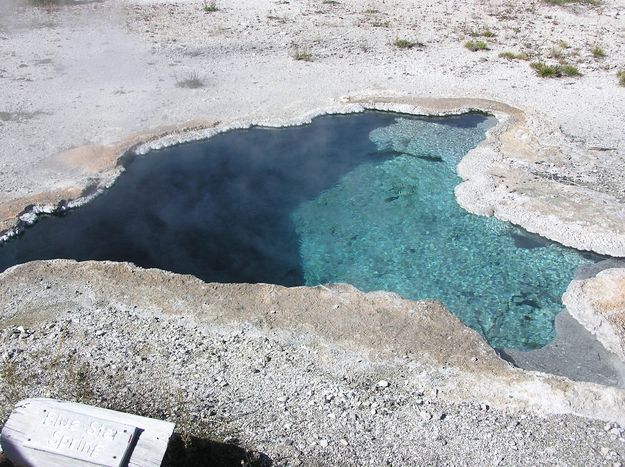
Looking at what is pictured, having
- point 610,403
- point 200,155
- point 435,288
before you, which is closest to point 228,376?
point 435,288

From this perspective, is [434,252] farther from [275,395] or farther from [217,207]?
[275,395]

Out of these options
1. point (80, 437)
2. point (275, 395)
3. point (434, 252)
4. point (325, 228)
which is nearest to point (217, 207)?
point (325, 228)

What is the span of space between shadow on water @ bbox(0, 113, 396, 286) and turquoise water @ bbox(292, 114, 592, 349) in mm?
340

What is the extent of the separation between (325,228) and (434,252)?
1.46 metres

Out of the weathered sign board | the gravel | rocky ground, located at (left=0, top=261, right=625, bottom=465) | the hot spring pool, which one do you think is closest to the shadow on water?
the hot spring pool

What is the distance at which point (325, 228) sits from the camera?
7910mm

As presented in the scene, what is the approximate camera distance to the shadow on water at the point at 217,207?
23.7 feet

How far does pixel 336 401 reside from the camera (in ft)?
16.6

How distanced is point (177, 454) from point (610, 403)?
139 inches

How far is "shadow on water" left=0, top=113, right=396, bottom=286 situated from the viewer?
7219 mm

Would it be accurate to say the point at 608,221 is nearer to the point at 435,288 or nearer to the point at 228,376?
the point at 435,288

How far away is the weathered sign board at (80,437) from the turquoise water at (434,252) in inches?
126

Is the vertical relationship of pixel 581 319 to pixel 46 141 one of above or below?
below

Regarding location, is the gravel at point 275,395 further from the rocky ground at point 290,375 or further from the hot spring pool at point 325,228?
the hot spring pool at point 325,228
